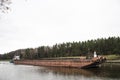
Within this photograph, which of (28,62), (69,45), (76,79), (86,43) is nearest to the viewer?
(76,79)

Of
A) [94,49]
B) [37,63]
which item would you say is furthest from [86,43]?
[37,63]

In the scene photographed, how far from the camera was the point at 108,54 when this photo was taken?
11675 cm

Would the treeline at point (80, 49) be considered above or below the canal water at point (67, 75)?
above

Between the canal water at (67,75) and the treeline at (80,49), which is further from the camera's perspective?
the treeline at (80,49)

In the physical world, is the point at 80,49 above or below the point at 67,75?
above

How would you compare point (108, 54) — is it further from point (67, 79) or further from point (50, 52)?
point (67, 79)

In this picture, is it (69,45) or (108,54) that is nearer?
(108,54)

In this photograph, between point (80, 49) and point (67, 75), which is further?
point (80, 49)

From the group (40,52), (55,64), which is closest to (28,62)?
(55,64)

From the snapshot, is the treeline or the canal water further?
the treeline

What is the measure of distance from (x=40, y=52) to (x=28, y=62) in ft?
162

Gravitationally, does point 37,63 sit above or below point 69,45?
below

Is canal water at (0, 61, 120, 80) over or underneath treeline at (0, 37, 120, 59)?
underneath

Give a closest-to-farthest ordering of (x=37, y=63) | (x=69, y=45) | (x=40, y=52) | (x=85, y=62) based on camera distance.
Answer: (x=85, y=62) < (x=37, y=63) < (x=69, y=45) < (x=40, y=52)
